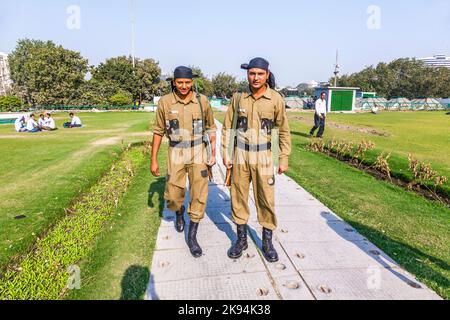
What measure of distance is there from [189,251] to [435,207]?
4.20 m

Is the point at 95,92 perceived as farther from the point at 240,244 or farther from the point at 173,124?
the point at 240,244

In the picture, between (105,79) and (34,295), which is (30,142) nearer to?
(34,295)

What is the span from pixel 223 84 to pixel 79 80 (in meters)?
35.6

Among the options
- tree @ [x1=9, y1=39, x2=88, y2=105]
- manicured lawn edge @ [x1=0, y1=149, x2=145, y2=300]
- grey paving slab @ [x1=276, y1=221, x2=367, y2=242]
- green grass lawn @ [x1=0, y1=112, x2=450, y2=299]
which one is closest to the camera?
manicured lawn edge @ [x1=0, y1=149, x2=145, y2=300]

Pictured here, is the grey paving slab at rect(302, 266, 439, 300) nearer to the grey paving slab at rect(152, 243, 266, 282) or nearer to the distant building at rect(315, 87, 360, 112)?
the grey paving slab at rect(152, 243, 266, 282)

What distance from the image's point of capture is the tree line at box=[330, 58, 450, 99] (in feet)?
202

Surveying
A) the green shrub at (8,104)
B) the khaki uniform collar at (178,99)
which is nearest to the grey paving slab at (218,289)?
the khaki uniform collar at (178,99)

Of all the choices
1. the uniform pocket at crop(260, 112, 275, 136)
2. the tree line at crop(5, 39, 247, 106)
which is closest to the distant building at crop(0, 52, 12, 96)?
the tree line at crop(5, 39, 247, 106)

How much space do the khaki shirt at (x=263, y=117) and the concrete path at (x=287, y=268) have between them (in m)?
1.10

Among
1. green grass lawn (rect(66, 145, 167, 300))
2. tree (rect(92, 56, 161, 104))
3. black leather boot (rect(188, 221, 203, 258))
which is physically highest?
tree (rect(92, 56, 161, 104))

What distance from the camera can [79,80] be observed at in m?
43.0

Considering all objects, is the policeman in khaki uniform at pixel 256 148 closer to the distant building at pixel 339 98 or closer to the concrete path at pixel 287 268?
the concrete path at pixel 287 268

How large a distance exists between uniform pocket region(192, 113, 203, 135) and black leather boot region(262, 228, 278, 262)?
138 cm
